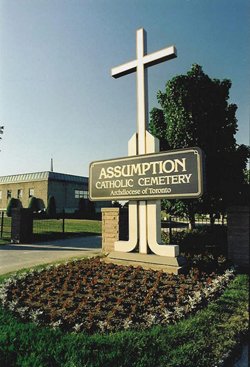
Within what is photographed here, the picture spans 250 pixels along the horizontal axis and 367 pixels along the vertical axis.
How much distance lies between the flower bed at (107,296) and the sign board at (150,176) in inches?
73.6

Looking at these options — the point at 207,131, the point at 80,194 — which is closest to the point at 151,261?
the point at 207,131

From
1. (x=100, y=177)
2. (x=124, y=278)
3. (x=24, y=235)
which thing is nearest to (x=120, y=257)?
(x=124, y=278)

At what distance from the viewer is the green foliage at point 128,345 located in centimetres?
330

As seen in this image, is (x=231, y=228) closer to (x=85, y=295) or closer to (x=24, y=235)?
(x=85, y=295)

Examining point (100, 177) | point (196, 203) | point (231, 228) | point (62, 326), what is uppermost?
point (100, 177)

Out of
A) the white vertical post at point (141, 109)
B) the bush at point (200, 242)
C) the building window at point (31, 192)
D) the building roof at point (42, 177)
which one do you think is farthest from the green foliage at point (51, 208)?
the white vertical post at point (141, 109)

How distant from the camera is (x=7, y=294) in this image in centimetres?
571

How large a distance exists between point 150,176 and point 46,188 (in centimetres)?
3219

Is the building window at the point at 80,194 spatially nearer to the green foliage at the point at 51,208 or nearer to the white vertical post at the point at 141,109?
the green foliage at the point at 51,208

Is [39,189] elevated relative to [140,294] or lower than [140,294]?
elevated

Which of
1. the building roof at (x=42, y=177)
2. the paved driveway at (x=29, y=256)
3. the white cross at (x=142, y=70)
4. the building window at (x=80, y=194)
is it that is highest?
the building roof at (x=42, y=177)

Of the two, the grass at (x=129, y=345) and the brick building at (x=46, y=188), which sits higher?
the brick building at (x=46, y=188)

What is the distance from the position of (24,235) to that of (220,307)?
39.1 feet

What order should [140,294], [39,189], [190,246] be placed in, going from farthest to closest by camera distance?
[39,189] < [190,246] < [140,294]
